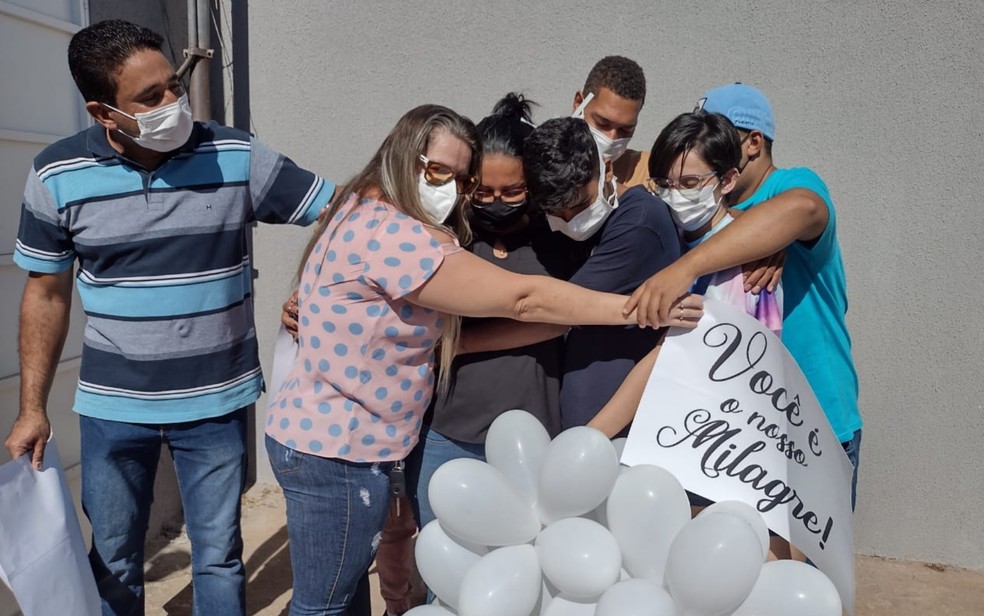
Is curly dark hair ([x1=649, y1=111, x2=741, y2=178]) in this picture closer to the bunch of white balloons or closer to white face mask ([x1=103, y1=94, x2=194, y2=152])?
the bunch of white balloons

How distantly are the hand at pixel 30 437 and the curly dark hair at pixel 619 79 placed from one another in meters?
2.07

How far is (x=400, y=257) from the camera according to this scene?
5.86 feet

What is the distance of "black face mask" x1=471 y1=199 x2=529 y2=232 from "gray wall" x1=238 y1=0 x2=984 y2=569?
5.79 feet

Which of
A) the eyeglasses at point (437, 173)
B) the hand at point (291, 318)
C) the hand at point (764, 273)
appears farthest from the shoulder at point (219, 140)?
the hand at point (764, 273)

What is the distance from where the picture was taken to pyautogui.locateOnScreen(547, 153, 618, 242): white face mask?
6.35ft

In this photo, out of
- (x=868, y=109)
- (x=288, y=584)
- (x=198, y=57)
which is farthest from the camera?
(x=198, y=57)

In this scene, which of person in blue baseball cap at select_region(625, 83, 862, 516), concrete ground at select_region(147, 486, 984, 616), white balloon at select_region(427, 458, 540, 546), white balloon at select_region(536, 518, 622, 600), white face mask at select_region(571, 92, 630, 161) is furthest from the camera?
concrete ground at select_region(147, 486, 984, 616)

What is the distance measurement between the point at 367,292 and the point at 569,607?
0.86m

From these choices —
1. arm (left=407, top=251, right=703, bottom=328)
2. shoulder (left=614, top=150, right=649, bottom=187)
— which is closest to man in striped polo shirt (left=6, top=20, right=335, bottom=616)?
arm (left=407, top=251, right=703, bottom=328)

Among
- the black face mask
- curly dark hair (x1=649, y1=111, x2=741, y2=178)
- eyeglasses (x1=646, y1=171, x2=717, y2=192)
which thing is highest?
curly dark hair (x1=649, y1=111, x2=741, y2=178)

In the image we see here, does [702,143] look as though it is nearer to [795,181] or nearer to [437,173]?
[795,181]

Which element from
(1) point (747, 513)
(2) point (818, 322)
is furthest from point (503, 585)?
(2) point (818, 322)

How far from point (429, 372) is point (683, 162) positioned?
2.77 ft

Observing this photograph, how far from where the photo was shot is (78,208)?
7.20 ft
